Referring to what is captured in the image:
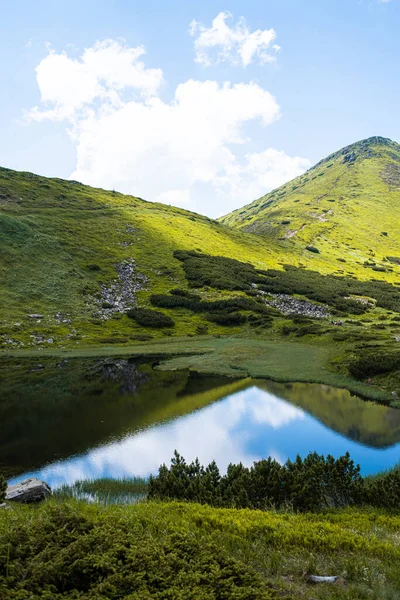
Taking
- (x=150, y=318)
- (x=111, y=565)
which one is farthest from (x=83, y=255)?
(x=111, y=565)

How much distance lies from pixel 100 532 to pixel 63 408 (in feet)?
85.8

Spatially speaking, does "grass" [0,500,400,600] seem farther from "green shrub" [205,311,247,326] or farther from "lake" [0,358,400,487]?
"green shrub" [205,311,247,326]

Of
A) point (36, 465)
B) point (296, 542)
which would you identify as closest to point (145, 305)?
point (36, 465)

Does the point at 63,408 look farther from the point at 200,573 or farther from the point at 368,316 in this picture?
the point at 368,316

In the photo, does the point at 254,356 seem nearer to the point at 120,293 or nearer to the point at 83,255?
the point at 120,293

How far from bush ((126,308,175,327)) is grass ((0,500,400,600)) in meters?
64.4

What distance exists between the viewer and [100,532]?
8.80m

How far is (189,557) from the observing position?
845cm

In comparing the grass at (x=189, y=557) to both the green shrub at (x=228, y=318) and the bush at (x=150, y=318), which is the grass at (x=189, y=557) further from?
the green shrub at (x=228, y=318)

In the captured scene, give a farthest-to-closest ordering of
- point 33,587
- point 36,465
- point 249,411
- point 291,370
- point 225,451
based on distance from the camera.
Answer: point 291,370
point 249,411
point 225,451
point 36,465
point 33,587

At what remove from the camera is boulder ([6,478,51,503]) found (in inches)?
622

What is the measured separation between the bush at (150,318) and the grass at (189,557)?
64.4 metres

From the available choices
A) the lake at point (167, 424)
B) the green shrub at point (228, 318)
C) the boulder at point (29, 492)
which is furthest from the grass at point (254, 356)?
the boulder at point (29, 492)

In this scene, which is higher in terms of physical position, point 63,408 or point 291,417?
point 291,417
